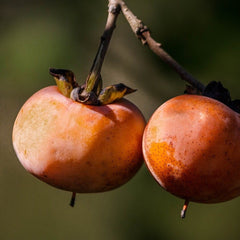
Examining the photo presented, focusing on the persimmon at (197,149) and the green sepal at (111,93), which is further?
the green sepal at (111,93)

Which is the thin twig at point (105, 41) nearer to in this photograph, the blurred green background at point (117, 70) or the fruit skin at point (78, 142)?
the fruit skin at point (78, 142)

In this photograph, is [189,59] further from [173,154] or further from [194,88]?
[173,154]

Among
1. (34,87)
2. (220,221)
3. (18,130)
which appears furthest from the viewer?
(34,87)

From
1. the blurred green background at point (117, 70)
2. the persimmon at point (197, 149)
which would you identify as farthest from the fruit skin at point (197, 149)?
the blurred green background at point (117, 70)

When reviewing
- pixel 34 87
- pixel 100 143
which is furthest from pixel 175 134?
pixel 34 87

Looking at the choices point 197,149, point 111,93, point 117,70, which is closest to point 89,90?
point 111,93

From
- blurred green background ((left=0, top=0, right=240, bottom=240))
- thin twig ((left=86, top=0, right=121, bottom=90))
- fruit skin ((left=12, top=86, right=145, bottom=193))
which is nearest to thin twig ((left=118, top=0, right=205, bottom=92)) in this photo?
thin twig ((left=86, top=0, right=121, bottom=90))
